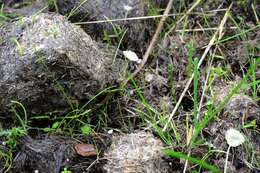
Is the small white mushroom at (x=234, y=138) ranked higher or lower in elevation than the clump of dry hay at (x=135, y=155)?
higher

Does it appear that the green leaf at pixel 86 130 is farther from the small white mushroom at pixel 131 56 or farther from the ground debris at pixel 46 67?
the small white mushroom at pixel 131 56

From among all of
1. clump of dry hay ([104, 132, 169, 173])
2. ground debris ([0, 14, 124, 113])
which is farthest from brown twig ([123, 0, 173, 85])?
clump of dry hay ([104, 132, 169, 173])

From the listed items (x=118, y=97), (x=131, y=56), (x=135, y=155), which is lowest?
(x=135, y=155)

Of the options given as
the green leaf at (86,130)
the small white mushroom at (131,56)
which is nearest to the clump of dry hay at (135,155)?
the green leaf at (86,130)

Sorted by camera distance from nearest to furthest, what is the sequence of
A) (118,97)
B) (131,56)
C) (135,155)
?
1. (135,155)
2. (118,97)
3. (131,56)

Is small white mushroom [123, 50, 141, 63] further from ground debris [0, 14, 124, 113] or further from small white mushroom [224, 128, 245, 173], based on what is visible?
small white mushroom [224, 128, 245, 173]

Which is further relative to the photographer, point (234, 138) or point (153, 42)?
point (153, 42)

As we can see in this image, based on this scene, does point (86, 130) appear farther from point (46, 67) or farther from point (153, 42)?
point (153, 42)

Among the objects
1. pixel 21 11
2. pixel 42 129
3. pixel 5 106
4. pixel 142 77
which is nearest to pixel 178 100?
pixel 142 77

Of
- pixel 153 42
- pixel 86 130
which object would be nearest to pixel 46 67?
pixel 86 130
